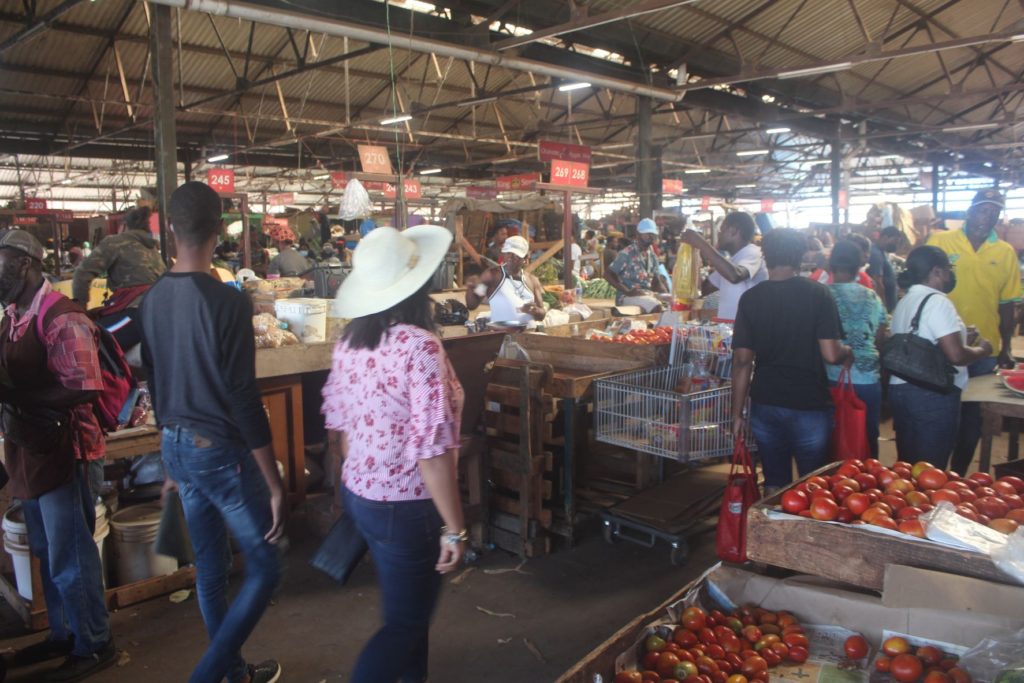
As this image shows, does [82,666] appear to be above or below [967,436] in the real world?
below

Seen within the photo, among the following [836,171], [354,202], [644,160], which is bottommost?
[354,202]

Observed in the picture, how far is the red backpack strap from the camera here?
9.36 ft

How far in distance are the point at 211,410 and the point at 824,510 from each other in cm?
201

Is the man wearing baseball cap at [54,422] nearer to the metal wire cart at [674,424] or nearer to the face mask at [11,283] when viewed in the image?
the face mask at [11,283]

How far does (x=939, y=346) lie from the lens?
375cm

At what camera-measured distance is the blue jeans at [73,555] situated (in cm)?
298

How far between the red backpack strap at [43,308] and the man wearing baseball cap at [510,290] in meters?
3.33

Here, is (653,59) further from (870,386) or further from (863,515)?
(863,515)

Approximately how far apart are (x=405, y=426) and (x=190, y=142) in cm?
1832

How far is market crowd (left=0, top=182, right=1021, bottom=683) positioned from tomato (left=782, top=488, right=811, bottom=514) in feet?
3.54

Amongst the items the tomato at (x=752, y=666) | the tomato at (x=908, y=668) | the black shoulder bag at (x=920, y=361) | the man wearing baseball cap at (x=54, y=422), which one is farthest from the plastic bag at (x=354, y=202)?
the tomato at (x=908, y=668)

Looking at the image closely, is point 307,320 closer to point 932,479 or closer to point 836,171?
point 932,479

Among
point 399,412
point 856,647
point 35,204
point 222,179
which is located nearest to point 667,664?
point 856,647

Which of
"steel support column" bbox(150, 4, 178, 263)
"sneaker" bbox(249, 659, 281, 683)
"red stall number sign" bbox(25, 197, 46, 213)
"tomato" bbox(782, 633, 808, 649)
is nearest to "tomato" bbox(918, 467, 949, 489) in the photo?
"tomato" bbox(782, 633, 808, 649)
